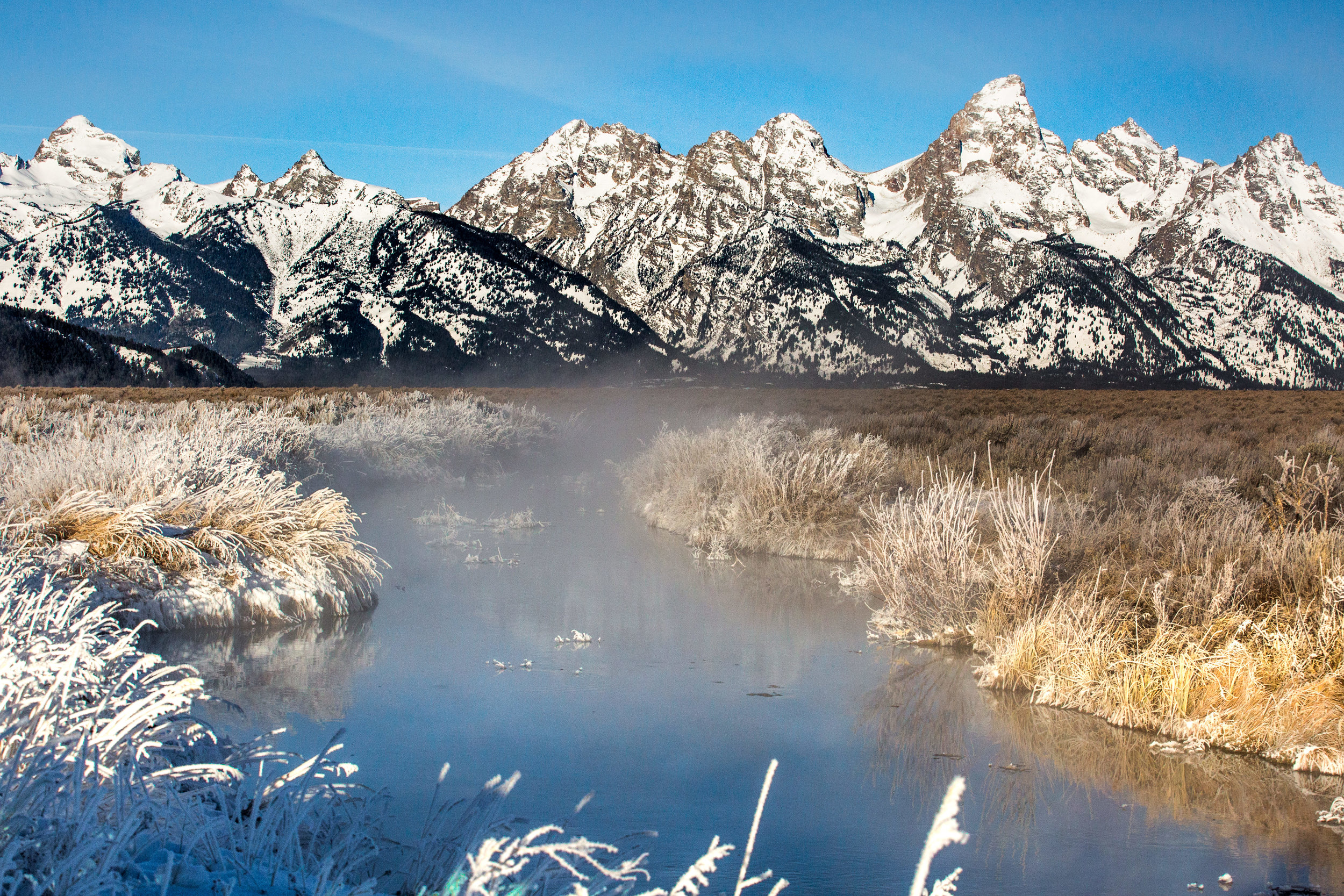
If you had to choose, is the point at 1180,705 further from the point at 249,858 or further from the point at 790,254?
the point at 790,254

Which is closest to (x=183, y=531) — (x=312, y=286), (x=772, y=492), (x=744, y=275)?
(x=772, y=492)

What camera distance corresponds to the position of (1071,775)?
5.45m

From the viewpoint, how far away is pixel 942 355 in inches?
4560

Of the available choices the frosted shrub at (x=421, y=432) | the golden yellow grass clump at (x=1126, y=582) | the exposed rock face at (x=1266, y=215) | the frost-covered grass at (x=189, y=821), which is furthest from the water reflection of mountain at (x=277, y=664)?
the exposed rock face at (x=1266, y=215)

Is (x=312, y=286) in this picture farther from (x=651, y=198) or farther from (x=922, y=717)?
(x=922, y=717)

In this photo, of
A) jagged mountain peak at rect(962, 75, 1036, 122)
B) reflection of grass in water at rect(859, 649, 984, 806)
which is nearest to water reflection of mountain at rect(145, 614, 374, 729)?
reflection of grass in water at rect(859, 649, 984, 806)

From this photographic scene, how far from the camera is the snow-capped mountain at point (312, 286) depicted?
100562 mm

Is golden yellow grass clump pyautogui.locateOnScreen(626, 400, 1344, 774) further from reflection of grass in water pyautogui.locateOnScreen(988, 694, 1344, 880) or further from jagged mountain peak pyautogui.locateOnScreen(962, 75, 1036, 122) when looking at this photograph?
jagged mountain peak pyautogui.locateOnScreen(962, 75, 1036, 122)

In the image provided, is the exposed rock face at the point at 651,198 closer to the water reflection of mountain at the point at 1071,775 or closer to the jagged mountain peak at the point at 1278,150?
the jagged mountain peak at the point at 1278,150

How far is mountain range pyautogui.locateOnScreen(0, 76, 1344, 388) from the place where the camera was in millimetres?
104562

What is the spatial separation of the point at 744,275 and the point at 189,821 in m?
126

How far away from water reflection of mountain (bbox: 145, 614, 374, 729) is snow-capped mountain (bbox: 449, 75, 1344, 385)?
100m

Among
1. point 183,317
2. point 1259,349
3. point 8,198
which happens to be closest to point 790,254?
point 1259,349

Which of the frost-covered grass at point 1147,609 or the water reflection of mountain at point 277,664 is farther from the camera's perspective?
the water reflection of mountain at point 277,664
